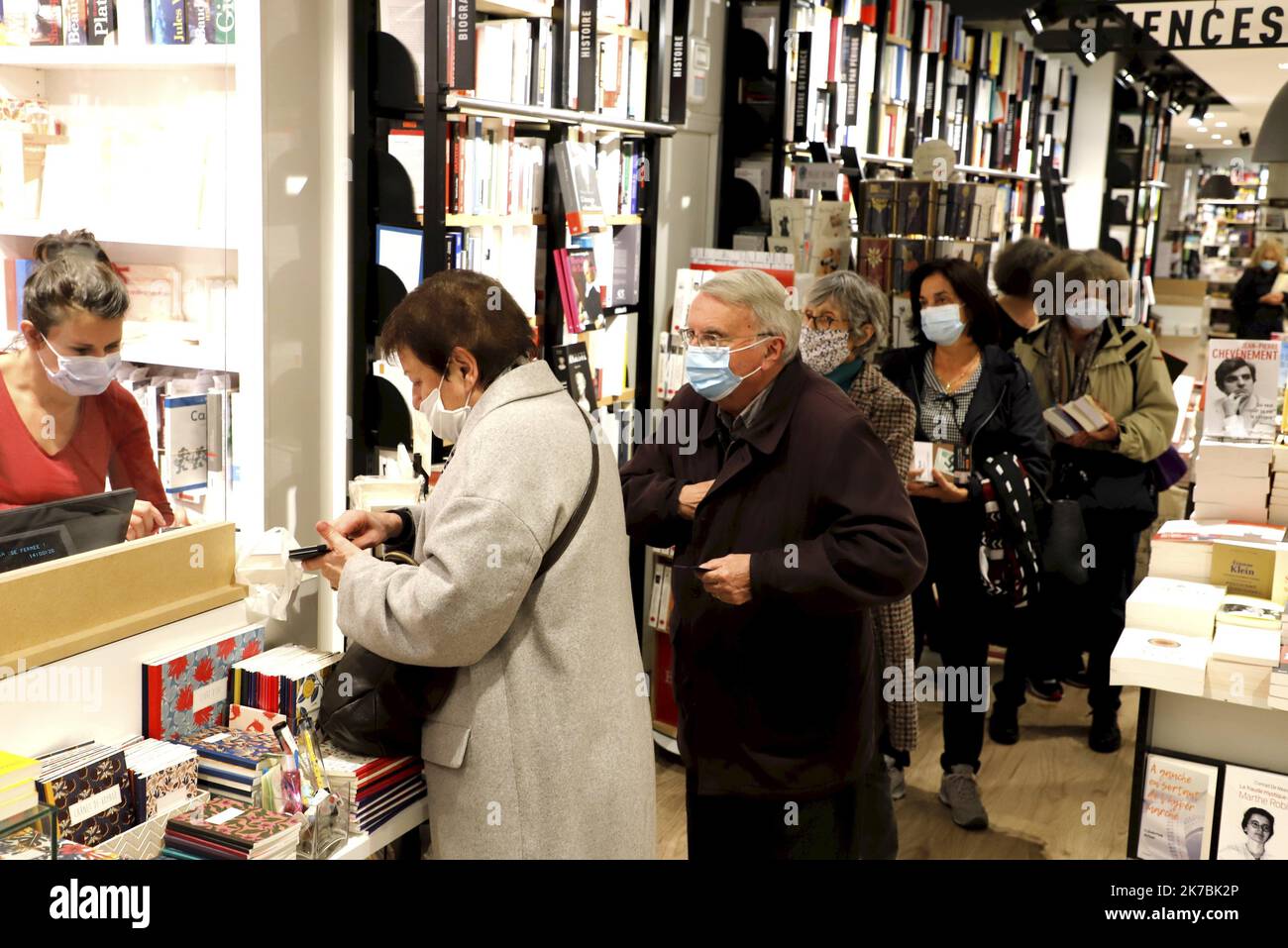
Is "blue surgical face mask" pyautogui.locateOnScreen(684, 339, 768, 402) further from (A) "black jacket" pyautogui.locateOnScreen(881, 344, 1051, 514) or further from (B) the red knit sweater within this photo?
(A) "black jacket" pyautogui.locateOnScreen(881, 344, 1051, 514)

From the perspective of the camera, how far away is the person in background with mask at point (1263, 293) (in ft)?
40.2

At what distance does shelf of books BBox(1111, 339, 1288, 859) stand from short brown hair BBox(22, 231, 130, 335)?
2.28 meters

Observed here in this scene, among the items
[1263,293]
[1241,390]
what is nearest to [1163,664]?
[1241,390]

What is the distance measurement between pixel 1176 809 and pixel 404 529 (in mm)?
1841

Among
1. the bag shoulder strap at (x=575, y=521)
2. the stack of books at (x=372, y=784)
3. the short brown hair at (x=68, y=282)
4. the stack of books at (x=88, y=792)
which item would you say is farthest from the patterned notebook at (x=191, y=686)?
the bag shoulder strap at (x=575, y=521)

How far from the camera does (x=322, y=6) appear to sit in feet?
11.0

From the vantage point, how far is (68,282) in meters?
2.30

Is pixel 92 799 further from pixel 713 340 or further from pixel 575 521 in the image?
pixel 713 340

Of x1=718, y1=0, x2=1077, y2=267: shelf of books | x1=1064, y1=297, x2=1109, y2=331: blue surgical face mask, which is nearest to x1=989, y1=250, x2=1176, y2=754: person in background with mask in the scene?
x1=1064, y1=297, x2=1109, y2=331: blue surgical face mask

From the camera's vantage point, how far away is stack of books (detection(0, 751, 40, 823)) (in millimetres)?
1855
